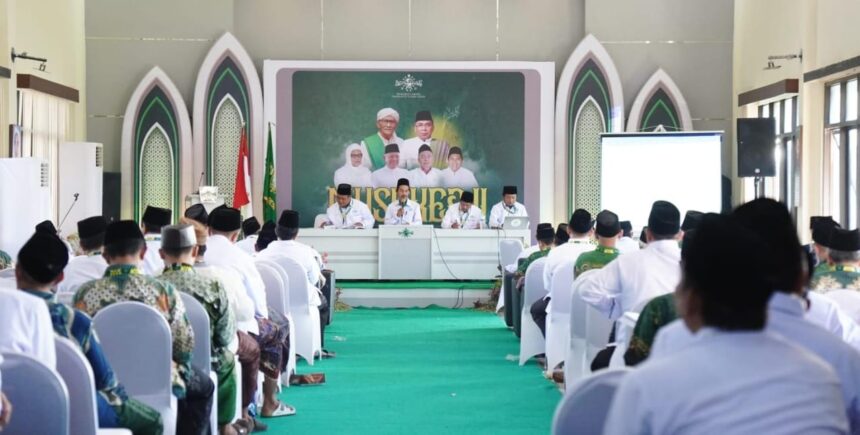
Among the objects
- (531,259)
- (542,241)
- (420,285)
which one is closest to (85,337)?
(531,259)

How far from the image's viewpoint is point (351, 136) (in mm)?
15352

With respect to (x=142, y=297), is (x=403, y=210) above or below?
above

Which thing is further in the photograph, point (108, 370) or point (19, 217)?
point (19, 217)

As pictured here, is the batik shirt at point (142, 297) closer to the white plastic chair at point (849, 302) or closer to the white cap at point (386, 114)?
the white plastic chair at point (849, 302)

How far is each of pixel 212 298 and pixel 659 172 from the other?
7.90m

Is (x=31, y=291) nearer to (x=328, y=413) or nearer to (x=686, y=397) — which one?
(x=686, y=397)

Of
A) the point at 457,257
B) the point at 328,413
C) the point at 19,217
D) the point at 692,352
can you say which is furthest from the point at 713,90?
the point at 692,352

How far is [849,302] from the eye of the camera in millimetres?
4598

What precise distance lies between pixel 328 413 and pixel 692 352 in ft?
16.1

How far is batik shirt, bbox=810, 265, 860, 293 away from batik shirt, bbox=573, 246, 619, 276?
4.44 feet

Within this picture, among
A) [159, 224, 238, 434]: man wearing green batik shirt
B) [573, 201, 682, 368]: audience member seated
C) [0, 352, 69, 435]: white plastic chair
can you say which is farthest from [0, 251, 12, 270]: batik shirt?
[0, 352, 69, 435]: white plastic chair

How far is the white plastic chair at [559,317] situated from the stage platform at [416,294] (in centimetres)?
529

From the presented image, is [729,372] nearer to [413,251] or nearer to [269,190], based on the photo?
[413,251]

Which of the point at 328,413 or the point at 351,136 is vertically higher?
the point at 351,136
